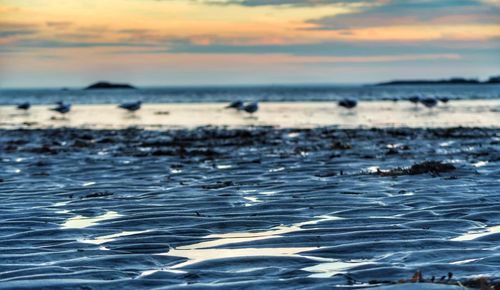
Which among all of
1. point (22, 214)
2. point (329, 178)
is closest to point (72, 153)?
point (329, 178)

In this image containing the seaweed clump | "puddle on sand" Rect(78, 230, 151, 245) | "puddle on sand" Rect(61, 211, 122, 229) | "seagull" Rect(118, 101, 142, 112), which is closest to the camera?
"puddle on sand" Rect(78, 230, 151, 245)

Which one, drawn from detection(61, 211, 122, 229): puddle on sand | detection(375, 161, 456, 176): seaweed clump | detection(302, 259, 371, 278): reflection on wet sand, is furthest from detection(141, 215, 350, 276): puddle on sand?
detection(375, 161, 456, 176): seaweed clump

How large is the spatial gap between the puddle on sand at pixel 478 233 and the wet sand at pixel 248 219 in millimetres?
17

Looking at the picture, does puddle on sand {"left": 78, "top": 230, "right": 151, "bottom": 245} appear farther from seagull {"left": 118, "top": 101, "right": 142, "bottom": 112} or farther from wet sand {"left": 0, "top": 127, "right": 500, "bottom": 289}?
seagull {"left": 118, "top": 101, "right": 142, "bottom": 112}

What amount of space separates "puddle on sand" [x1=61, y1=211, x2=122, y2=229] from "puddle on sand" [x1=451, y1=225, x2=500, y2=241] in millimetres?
3518

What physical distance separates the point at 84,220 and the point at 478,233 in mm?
3891

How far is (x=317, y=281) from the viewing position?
17.5ft

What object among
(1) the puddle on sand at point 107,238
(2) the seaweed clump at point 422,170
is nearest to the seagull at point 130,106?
(2) the seaweed clump at point 422,170

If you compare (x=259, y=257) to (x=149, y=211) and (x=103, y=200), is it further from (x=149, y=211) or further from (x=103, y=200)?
(x=103, y=200)

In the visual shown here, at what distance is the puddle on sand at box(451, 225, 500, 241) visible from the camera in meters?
6.99

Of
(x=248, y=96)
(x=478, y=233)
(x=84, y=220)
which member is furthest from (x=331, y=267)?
(x=248, y=96)

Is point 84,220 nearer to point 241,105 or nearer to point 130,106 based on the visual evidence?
point 241,105

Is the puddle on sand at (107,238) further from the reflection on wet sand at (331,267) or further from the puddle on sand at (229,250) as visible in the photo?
the reflection on wet sand at (331,267)

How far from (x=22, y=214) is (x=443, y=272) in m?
4.96
